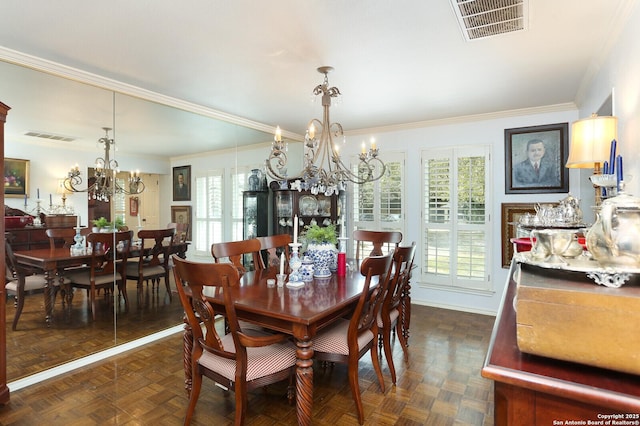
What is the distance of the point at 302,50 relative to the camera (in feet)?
7.87

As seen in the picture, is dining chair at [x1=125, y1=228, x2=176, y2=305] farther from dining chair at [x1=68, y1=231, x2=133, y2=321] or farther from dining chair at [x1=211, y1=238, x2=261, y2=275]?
dining chair at [x1=211, y1=238, x2=261, y2=275]

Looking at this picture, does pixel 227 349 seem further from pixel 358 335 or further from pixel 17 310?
pixel 17 310

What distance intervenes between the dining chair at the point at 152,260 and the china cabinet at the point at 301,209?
153 centimetres

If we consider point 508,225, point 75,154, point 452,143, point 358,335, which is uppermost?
point 452,143

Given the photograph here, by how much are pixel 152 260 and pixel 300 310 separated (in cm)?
225

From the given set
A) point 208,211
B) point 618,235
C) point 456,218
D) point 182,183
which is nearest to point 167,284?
point 208,211

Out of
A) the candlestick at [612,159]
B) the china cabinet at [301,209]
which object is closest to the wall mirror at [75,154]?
the china cabinet at [301,209]

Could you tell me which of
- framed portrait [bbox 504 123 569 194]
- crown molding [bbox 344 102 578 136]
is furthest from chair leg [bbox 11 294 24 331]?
framed portrait [bbox 504 123 569 194]

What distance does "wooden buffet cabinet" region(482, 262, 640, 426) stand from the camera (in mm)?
587

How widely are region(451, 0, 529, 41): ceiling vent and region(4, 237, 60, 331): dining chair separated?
3.44 m

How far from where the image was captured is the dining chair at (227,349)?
1.68m

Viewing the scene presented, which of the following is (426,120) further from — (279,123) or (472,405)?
(472,405)

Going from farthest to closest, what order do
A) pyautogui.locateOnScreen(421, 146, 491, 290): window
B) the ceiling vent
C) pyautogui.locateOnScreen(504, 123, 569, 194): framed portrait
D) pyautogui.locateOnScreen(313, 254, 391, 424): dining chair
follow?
pyautogui.locateOnScreen(421, 146, 491, 290): window, pyautogui.locateOnScreen(504, 123, 569, 194): framed portrait, pyautogui.locateOnScreen(313, 254, 391, 424): dining chair, the ceiling vent

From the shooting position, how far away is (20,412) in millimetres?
2148
